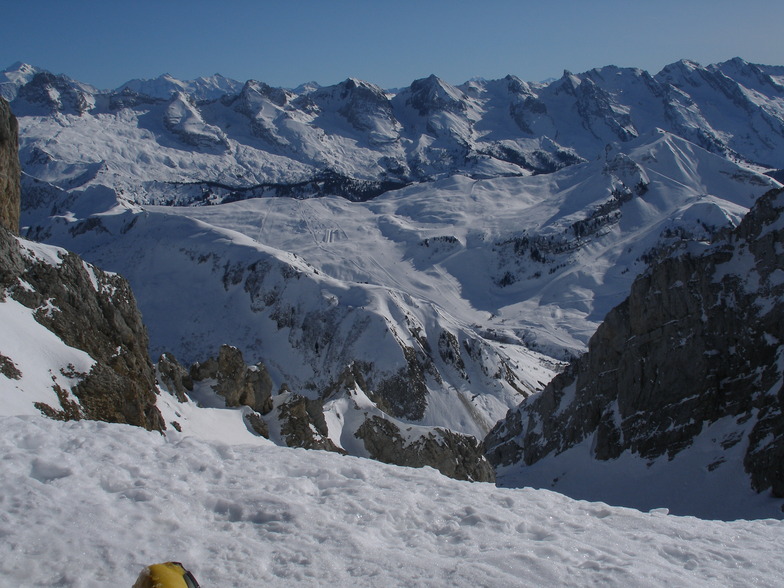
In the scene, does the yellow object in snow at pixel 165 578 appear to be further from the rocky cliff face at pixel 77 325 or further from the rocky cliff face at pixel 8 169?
the rocky cliff face at pixel 8 169

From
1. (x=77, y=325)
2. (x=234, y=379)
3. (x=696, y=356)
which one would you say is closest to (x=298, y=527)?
(x=77, y=325)

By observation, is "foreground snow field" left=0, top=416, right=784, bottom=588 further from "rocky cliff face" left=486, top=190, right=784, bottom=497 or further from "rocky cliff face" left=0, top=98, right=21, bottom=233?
"rocky cliff face" left=486, top=190, right=784, bottom=497

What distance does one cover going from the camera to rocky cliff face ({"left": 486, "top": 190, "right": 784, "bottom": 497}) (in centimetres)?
5238

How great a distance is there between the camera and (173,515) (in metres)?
12.1

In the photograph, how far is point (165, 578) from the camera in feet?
29.9

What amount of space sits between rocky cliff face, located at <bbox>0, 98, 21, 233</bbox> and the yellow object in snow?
31072mm

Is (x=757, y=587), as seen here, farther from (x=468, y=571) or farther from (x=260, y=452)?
(x=260, y=452)

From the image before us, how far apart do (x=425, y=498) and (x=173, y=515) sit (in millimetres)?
5508

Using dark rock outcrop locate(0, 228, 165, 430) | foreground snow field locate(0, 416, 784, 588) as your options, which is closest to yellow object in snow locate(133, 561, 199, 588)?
foreground snow field locate(0, 416, 784, 588)

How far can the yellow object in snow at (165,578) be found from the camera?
9.00 m

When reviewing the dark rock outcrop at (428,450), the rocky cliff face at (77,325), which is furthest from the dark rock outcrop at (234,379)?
the dark rock outcrop at (428,450)

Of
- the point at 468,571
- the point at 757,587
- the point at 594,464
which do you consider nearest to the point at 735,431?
the point at 594,464

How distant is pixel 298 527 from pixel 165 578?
3.69 m

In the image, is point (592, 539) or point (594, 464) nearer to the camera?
point (592, 539)
